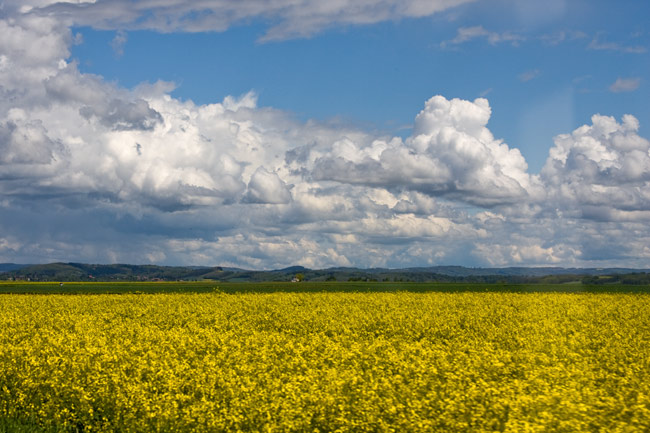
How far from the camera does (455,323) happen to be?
992 inches

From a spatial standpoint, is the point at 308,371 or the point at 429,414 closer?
the point at 429,414

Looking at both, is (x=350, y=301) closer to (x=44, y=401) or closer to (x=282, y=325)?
(x=282, y=325)

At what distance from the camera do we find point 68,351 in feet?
58.1

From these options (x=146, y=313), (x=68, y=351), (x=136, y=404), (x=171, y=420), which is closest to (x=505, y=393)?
(x=171, y=420)

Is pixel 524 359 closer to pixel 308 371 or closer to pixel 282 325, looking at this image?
pixel 308 371

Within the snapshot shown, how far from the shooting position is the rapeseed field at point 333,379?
10.5 metres

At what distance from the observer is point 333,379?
12.9 m

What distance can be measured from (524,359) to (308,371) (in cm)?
629

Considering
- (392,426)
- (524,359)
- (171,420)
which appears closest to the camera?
(392,426)

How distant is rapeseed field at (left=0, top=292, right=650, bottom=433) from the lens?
1051 centimetres

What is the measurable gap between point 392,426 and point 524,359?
7149 mm

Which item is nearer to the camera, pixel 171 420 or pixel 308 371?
pixel 171 420

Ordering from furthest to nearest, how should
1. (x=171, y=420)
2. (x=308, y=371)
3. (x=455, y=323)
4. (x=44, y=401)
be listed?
(x=455, y=323) → (x=44, y=401) → (x=308, y=371) → (x=171, y=420)

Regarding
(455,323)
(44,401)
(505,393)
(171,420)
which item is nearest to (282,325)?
(455,323)
